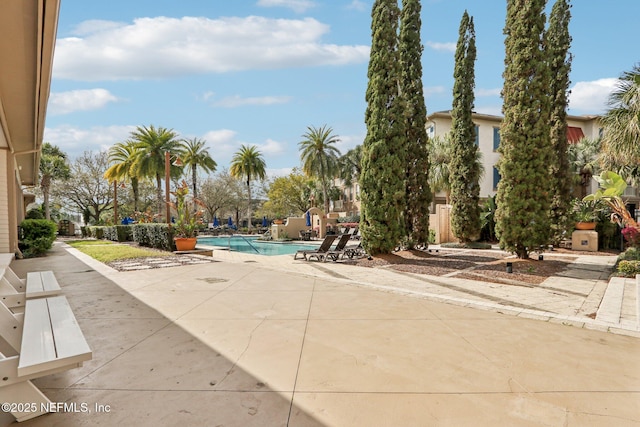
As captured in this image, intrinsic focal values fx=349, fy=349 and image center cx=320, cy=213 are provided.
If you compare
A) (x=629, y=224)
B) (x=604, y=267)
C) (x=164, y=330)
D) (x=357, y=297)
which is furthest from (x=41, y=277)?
(x=629, y=224)

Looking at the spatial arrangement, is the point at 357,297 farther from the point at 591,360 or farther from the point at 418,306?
the point at 591,360

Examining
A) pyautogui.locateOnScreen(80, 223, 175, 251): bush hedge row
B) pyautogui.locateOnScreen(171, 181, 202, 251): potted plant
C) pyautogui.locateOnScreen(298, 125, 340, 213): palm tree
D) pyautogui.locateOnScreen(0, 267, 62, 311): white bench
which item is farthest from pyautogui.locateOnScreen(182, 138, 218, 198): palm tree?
pyautogui.locateOnScreen(0, 267, 62, 311): white bench

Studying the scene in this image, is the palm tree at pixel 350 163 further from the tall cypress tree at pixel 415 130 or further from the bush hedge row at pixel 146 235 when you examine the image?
the tall cypress tree at pixel 415 130

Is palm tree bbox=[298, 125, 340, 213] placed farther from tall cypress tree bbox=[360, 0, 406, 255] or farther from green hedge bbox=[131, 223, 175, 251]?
tall cypress tree bbox=[360, 0, 406, 255]

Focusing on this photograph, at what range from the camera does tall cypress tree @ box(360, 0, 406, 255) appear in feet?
37.2

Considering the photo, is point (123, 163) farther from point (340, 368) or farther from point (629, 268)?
point (629, 268)

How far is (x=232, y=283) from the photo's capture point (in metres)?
7.41

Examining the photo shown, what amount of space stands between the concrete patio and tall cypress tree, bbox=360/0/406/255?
5.84m

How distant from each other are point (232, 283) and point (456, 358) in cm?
510

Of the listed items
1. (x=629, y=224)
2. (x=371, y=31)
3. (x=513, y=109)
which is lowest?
(x=629, y=224)

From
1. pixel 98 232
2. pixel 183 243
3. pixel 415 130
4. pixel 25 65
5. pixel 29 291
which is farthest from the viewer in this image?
pixel 98 232

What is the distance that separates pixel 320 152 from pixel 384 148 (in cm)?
2666

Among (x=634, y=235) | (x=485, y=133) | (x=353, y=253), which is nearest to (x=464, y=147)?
(x=634, y=235)

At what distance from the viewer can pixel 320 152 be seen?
37.5 m
